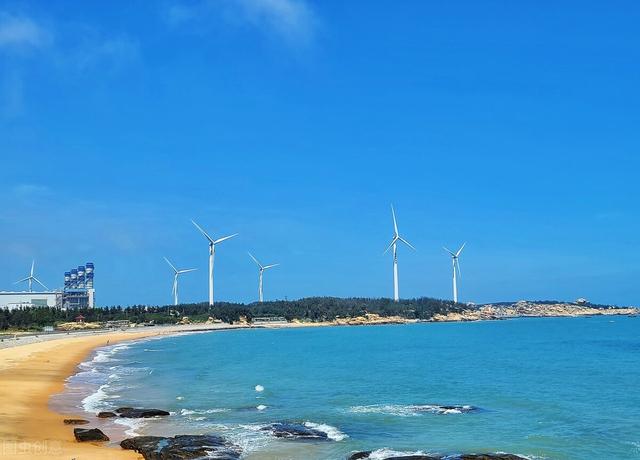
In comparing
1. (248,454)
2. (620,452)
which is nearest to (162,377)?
(248,454)

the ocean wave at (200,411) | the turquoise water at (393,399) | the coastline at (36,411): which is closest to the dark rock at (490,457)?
the turquoise water at (393,399)

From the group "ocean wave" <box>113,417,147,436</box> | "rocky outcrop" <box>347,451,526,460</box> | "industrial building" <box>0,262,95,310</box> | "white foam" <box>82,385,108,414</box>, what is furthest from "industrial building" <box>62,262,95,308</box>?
"rocky outcrop" <box>347,451,526,460</box>

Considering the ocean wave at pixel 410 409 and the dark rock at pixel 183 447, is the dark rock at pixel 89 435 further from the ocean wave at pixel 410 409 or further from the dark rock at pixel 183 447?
the ocean wave at pixel 410 409

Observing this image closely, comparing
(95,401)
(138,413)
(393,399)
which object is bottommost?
(393,399)

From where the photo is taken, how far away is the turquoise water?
90.4 feet

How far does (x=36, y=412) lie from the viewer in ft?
108

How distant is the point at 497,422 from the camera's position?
1268 inches

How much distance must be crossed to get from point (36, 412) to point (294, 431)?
46.6 ft

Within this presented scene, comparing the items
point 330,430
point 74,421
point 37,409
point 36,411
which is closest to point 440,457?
point 330,430

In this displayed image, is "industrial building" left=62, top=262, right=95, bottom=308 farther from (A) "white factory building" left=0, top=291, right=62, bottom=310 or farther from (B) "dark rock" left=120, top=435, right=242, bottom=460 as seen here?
(B) "dark rock" left=120, top=435, right=242, bottom=460

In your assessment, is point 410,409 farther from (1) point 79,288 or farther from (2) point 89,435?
(1) point 79,288

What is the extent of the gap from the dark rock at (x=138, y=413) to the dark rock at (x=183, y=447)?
6.97 metres

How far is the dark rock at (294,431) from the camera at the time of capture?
93.3ft

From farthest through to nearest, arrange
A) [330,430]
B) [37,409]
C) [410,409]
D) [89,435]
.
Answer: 1. [410,409]
2. [37,409]
3. [330,430]
4. [89,435]
